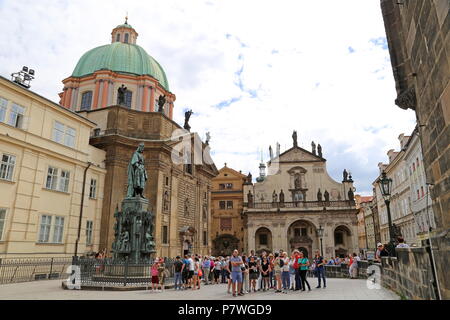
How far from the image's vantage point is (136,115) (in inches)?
1096

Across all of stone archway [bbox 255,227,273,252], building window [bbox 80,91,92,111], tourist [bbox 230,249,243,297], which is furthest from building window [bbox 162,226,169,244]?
stone archway [bbox 255,227,273,252]

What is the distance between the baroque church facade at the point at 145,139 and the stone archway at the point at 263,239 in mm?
13783

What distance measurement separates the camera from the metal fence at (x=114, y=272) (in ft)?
42.7

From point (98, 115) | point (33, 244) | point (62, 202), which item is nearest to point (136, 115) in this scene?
point (98, 115)

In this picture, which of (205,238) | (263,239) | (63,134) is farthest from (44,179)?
(263,239)

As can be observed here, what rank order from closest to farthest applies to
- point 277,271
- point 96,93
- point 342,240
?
point 277,271 < point 96,93 < point 342,240

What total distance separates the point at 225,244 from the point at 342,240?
694 inches

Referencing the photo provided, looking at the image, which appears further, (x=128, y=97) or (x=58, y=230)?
(x=128, y=97)

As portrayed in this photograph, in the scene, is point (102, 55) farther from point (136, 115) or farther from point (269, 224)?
point (269, 224)

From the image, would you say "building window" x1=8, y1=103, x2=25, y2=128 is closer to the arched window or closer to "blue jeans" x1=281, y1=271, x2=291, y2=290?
the arched window

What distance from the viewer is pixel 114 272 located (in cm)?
1327

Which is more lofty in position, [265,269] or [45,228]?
[45,228]

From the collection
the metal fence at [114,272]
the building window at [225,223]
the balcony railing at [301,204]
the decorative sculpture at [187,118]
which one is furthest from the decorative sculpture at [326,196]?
the metal fence at [114,272]

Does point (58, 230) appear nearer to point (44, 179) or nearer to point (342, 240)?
point (44, 179)
